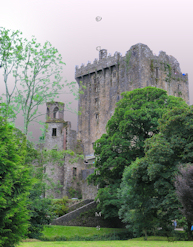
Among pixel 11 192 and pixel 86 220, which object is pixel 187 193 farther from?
pixel 86 220

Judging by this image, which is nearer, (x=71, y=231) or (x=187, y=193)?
(x=187, y=193)

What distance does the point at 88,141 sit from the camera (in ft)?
186

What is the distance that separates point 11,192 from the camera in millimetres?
10219

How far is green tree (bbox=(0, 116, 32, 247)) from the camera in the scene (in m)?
9.54

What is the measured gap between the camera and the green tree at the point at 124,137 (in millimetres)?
25406

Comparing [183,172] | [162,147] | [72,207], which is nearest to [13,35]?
[162,147]

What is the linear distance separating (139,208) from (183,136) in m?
6.12

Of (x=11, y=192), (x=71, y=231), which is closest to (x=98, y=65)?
(x=71, y=231)

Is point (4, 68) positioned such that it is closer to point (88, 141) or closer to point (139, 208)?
point (139, 208)

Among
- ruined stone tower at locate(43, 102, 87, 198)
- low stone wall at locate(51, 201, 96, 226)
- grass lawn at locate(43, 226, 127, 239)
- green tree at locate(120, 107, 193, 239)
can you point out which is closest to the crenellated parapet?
ruined stone tower at locate(43, 102, 87, 198)

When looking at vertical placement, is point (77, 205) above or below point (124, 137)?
below

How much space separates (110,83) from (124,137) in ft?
101

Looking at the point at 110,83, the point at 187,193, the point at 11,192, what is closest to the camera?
the point at 11,192

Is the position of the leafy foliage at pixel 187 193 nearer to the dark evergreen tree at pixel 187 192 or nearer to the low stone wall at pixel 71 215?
the dark evergreen tree at pixel 187 192
